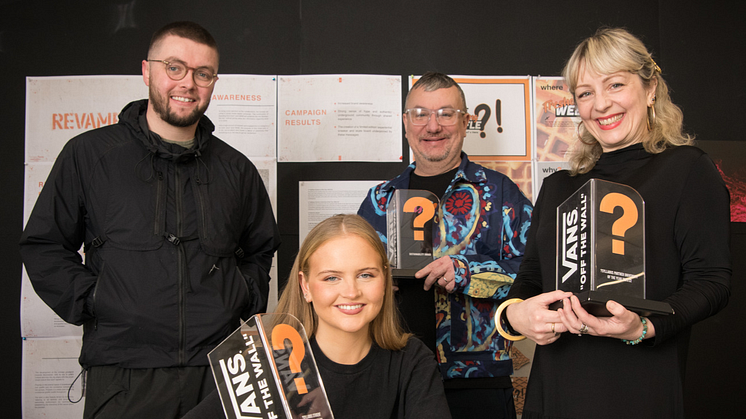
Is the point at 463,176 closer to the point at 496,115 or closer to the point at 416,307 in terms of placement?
the point at 416,307

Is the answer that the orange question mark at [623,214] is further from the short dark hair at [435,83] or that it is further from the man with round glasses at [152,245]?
the man with round glasses at [152,245]

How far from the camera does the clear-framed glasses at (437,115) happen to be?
2262mm

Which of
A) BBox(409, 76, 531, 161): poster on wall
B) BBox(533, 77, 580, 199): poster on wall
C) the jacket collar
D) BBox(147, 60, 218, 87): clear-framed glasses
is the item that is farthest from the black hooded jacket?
BBox(533, 77, 580, 199): poster on wall

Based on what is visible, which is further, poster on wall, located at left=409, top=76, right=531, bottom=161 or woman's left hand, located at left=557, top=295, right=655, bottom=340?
poster on wall, located at left=409, top=76, right=531, bottom=161

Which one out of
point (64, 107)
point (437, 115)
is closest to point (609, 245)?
point (437, 115)

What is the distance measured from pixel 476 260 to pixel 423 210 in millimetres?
279

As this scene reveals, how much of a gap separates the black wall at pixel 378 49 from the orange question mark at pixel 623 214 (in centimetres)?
185

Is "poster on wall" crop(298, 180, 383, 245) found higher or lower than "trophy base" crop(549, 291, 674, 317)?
higher

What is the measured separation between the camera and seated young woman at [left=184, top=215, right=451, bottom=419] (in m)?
1.46

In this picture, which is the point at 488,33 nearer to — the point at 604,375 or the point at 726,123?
the point at 726,123

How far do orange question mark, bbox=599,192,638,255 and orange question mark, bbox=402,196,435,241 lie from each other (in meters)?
0.80

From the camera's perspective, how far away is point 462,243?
6.93ft

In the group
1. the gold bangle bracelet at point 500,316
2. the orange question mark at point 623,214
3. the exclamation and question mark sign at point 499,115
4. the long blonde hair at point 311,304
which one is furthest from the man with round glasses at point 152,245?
the exclamation and question mark sign at point 499,115

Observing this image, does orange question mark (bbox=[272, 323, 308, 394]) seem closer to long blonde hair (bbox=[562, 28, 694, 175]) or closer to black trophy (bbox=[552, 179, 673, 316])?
black trophy (bbox=[552, 179, 673, 316])
